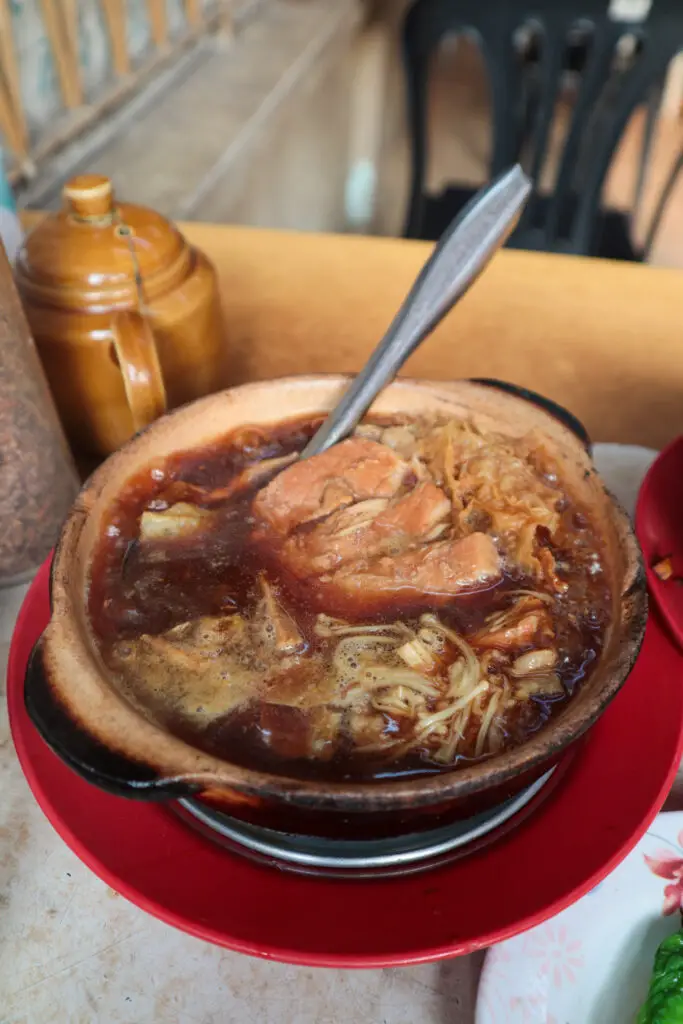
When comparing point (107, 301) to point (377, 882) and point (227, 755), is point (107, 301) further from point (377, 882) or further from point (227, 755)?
point (377, 882)

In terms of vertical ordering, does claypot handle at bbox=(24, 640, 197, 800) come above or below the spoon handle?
below

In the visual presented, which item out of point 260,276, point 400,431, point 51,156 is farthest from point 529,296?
point 51,156

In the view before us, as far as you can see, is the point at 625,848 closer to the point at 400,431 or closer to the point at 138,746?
the point at 138,746

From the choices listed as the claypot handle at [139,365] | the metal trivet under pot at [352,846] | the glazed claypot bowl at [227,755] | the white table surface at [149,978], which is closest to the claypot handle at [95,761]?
the glazed claypot bowl at [227,755]

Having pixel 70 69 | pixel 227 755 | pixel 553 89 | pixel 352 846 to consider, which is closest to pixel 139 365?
pixel 227 755

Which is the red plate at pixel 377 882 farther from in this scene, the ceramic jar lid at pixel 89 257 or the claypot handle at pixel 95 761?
the ceramic jar lid at pixel 89 257

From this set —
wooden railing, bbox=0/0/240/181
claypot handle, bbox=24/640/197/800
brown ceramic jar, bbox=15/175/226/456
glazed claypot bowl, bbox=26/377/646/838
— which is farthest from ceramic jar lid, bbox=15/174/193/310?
wooden railing, bbox=0/0/240/181

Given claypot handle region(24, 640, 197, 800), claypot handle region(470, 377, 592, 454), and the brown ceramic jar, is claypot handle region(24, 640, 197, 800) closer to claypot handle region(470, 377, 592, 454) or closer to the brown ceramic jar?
the brown ceramic jar

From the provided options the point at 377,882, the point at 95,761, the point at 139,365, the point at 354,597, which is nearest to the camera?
the point at 95,761
